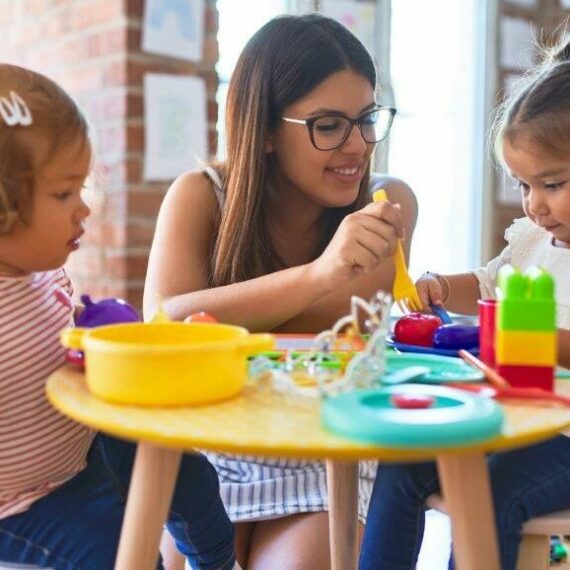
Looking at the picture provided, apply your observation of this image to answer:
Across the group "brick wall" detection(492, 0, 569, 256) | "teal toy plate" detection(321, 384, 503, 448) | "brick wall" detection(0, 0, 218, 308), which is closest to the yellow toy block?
"teal toy plate" detection(321, 384, 503, 448)

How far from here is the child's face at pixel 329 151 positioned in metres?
1.26

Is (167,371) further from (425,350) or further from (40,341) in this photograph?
(425,350)

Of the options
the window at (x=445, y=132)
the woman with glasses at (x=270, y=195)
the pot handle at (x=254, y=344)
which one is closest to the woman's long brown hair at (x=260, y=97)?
the woman with glasses at (x=270, y=195)

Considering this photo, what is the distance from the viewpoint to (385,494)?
1.01 m

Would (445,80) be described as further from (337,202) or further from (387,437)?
(387,437)

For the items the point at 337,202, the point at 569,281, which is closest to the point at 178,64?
the point at 337,202

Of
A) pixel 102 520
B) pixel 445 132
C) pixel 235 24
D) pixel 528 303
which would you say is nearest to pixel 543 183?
pixel 528 303

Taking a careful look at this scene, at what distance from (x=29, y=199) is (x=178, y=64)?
133 centimetres

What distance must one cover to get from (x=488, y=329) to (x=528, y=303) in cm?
11

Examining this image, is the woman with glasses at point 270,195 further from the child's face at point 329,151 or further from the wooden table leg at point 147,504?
the wooden table leg at point 147,504

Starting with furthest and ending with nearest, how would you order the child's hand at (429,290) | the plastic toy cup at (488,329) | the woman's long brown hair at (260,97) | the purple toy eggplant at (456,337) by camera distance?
the woman's long brown hair at (260,97)
the child's hand at (429,290)
the purple toy eggplant at (456,337)
the plastic toy cup at (488,329)

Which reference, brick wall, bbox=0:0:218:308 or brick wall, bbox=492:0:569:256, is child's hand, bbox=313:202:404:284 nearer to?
brick wall, bbox=0:0:218:308

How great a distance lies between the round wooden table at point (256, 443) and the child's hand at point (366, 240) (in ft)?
0.89

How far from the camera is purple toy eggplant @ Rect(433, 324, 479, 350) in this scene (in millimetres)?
956
